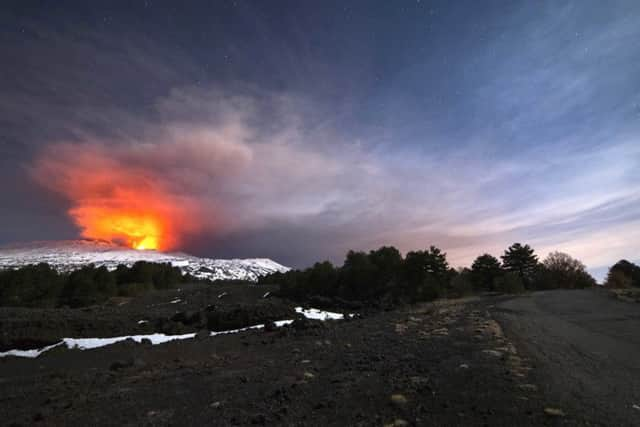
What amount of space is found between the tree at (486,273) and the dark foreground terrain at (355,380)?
42532 mm

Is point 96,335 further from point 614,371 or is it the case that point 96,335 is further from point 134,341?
point 614,371

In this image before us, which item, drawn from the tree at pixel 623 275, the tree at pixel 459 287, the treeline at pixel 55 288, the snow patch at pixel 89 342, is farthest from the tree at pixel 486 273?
the treeline at pixel 55 288

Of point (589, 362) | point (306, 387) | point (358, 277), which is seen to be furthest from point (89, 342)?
point (358, 277)

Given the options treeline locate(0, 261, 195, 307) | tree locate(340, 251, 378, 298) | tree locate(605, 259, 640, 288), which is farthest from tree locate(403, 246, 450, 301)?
treeline locate(0, 261, 195, 307)

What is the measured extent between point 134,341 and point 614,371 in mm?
17915

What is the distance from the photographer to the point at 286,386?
6.81 metres

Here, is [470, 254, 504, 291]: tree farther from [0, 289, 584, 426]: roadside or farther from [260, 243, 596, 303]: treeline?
[0, 289, 584, 426]: roadside

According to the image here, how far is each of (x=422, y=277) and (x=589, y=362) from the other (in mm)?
36905

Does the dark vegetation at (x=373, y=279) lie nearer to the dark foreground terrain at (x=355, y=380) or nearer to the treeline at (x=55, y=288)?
the treeline at (x=55, y=288)

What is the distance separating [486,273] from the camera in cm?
5331

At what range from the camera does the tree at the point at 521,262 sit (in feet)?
184

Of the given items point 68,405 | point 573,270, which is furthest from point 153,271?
point 573,270

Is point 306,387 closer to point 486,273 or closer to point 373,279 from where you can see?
point 373,279

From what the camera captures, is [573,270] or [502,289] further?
[573,270]
